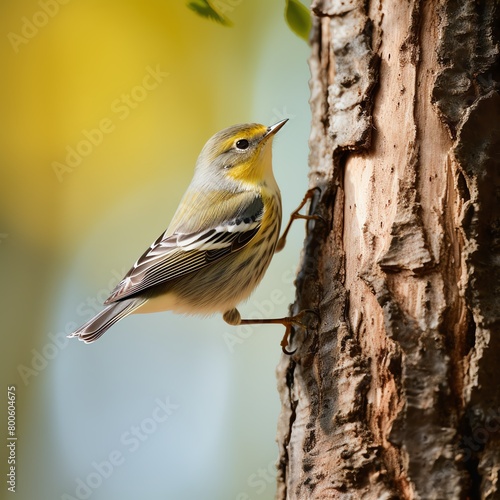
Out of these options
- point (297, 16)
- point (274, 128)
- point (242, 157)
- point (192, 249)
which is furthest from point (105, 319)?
point (297, 16)

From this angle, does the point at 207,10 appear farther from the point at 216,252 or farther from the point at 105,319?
the point at 105,319

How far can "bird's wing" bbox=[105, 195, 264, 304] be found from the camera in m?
2.72

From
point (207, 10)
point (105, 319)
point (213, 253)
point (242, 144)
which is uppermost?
point (242, 144)

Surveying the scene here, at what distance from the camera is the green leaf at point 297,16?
2.15 metres

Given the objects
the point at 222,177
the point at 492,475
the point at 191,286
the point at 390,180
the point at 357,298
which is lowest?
the point at 492,475

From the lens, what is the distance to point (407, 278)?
1794 millimetres

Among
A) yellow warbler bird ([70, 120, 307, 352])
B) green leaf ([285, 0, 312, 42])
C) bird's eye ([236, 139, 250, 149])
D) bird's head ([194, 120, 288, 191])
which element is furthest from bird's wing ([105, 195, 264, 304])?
green leaf ([285, 0, 312, 42])

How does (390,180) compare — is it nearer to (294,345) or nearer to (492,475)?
(294,345)

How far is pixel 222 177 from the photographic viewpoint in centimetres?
319

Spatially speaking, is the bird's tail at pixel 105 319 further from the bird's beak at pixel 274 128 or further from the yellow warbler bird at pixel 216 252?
the bird's beak at pixel 274 128

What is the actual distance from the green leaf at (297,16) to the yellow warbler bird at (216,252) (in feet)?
2.15

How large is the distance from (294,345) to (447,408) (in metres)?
0.81

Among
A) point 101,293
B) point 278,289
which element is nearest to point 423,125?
point 278,289

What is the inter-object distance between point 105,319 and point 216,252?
2.08ft
